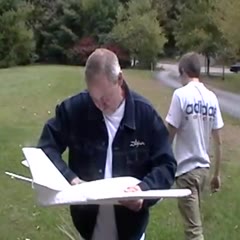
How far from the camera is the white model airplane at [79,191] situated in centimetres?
330

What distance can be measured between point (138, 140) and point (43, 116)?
47.6ft

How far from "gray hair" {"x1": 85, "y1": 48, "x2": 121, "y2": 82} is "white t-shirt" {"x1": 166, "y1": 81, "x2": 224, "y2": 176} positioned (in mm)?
2379

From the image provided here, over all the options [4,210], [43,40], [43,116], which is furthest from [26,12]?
[4,210]

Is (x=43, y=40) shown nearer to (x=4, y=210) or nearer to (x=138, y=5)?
(x=138, y=5)

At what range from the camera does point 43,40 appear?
66875 millimetres

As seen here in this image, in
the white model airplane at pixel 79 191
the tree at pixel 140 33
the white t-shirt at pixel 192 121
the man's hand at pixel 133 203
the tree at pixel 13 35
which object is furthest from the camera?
the tree at pixel 140 33

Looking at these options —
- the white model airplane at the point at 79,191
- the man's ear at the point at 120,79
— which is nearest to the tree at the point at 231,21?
the man's ear at the point at 120,79

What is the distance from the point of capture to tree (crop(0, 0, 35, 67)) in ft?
185

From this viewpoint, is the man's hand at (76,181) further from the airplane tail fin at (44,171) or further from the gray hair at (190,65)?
the gray hair at (190,65)

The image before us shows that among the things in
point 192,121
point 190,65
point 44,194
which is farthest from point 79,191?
point 190,65

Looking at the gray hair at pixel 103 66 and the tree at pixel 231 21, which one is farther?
the tree at pixel 231 21

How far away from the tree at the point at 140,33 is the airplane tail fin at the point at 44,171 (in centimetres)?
5348

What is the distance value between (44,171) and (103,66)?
0.56 metres

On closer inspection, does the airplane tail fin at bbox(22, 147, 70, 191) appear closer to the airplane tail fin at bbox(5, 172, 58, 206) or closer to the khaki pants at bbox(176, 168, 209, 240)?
the airplane tail fin at bbox(5, 172, 58, 206)
